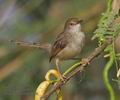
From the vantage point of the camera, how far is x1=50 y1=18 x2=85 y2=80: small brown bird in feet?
10.7

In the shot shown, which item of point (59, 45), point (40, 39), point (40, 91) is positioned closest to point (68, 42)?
point (59, 45)

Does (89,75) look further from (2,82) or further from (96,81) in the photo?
(2,82)

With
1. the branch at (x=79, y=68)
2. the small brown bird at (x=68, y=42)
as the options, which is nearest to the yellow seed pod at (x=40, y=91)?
the branch at (x=79, y=68)

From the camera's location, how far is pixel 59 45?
3480 millimetres

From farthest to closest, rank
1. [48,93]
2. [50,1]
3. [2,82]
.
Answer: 1. [50,1]
2. [2,82]
3. [48,93]

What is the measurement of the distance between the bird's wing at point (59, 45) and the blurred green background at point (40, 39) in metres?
0.23

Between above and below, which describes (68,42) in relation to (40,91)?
above

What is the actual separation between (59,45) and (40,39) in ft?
1.63

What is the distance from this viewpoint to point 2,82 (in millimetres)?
3680

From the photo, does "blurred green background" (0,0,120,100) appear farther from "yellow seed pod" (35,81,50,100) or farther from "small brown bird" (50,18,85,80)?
"yellow seed pod" (35,81,50,100)

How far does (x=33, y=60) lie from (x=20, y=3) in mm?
534

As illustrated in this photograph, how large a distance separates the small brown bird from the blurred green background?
0.79ft

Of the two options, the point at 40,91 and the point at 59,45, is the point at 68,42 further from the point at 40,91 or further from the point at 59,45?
the point at 40,91

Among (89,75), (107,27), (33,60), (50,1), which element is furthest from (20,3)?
(107,27)
